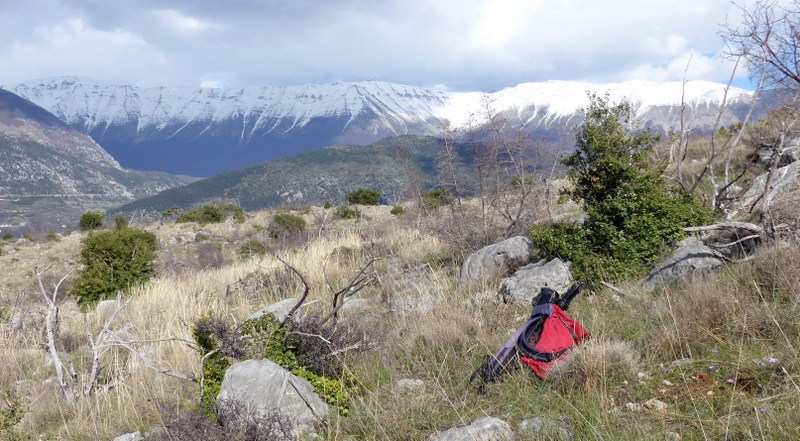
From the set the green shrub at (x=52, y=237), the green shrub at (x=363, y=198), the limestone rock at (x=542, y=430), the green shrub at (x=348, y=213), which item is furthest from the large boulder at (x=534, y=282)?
the green shrub at (x=52, y=237)

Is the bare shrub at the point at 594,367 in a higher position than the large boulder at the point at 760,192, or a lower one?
lower

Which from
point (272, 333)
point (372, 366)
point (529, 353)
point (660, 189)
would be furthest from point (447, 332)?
point (660, 189)

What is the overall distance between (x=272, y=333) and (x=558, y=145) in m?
6.12

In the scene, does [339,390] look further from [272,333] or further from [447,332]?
[447,332]

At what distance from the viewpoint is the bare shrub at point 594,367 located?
8.90 ft

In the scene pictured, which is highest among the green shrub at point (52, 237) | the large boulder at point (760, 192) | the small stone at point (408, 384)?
the large boulder at point (760, 192)

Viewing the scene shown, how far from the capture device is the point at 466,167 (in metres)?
8.90

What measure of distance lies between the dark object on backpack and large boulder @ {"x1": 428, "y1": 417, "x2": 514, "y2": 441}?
570 millimetres

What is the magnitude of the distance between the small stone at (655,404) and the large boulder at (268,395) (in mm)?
1746

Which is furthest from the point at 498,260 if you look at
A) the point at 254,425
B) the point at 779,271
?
the point at 254,425

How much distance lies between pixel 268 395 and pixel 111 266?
954 centimetres

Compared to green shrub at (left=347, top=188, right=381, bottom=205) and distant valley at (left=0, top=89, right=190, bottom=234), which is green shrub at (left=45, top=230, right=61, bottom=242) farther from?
distant valley at (left=0, top=89, right=190, bottom=234)

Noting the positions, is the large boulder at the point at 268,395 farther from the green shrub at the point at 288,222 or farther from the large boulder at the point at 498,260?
the green shrub at the point at 288,222

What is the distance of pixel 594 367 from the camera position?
8.89 ft
